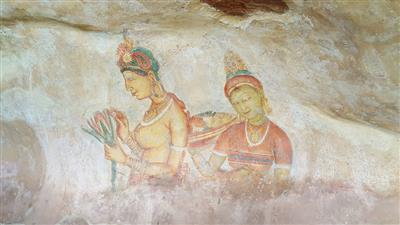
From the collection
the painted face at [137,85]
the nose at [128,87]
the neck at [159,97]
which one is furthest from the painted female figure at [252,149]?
the nose at [128,87]

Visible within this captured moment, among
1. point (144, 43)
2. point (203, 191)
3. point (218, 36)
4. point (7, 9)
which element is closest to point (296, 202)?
point (203, 191)

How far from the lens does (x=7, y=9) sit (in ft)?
13.0

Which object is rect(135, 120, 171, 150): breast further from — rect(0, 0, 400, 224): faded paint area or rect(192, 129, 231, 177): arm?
rect(192, 129, 231, 177): arm

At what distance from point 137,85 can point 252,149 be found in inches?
49.4

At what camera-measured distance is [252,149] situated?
15.4 ft

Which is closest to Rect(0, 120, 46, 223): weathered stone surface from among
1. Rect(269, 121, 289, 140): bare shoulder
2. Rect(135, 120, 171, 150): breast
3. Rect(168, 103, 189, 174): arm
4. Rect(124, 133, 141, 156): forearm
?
Rect(124, 133, 141, 156): forearm

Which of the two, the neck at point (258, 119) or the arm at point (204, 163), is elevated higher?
the neck at point (258, 119)

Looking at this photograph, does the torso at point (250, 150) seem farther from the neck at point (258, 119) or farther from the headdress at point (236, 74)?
the headdress at point (236, 74)

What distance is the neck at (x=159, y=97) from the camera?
15.1ft

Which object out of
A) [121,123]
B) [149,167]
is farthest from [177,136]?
[121,123]

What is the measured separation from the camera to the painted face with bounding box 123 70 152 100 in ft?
14.9

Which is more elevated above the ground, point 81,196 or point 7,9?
point 7,9

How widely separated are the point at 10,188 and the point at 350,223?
329cm

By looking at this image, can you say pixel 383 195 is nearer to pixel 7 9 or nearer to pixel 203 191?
pixel 203 191
